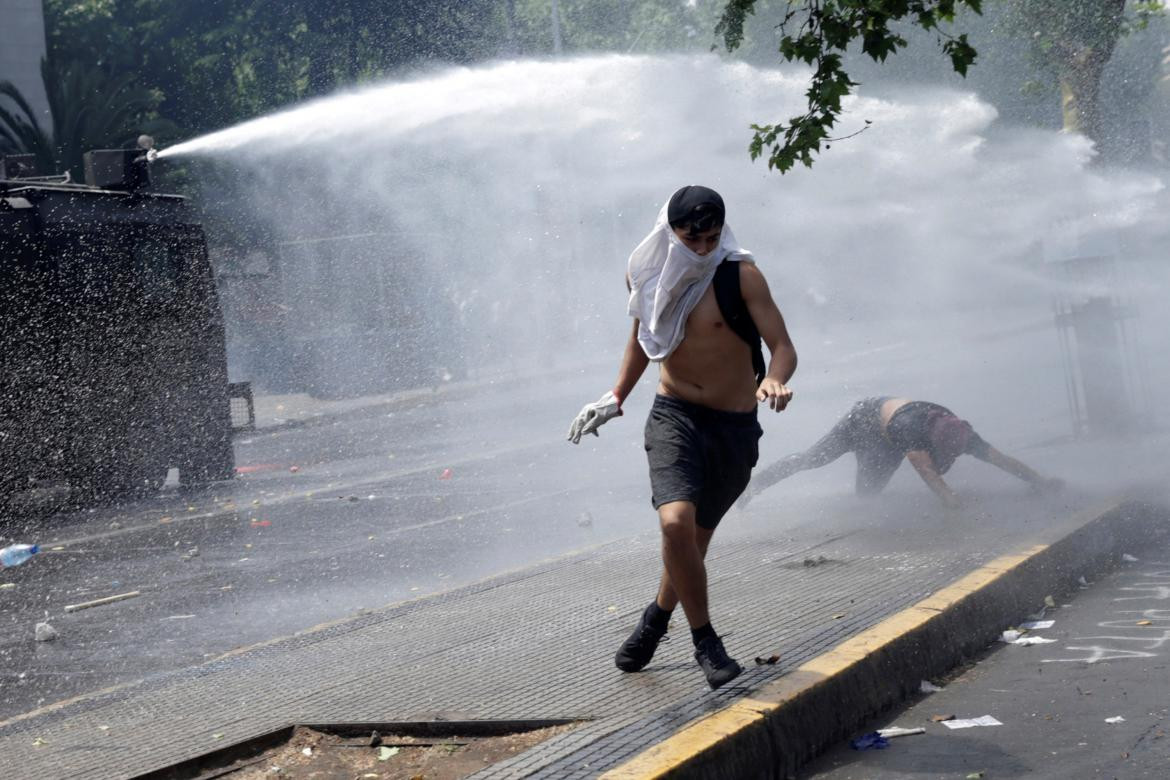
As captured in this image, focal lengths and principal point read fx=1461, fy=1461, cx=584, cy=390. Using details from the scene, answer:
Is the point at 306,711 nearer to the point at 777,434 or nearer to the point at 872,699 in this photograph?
the point at 872,699

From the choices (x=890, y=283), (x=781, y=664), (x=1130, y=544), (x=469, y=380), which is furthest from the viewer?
(x=890, y=283)

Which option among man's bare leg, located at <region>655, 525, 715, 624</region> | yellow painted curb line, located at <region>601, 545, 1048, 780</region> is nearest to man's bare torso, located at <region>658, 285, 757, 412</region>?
man's bare leg, located at <region>655, 525, 715, 624</region>

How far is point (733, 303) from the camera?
4.76m

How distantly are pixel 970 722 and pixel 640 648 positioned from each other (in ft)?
A: 3.56

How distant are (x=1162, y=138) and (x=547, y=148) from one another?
31119 mm

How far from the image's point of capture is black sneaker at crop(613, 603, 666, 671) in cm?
486

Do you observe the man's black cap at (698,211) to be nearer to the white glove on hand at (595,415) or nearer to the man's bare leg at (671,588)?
the white glove on hand at (595,415)

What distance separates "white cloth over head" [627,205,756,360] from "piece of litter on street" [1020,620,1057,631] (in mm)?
2229

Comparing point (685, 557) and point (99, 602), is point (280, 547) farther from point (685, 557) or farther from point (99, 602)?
point (685, 557)

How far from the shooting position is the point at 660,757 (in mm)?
3832

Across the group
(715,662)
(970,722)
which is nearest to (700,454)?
(715,662)

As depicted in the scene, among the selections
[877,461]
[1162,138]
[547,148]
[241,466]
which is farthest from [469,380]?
[1162,138]

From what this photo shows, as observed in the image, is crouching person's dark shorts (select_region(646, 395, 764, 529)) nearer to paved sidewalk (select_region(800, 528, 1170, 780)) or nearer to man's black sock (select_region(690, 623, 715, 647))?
man's black sock (select_region(690, 623, 715, 647))

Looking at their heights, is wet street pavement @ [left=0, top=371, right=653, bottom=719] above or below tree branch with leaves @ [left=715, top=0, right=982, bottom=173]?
below
